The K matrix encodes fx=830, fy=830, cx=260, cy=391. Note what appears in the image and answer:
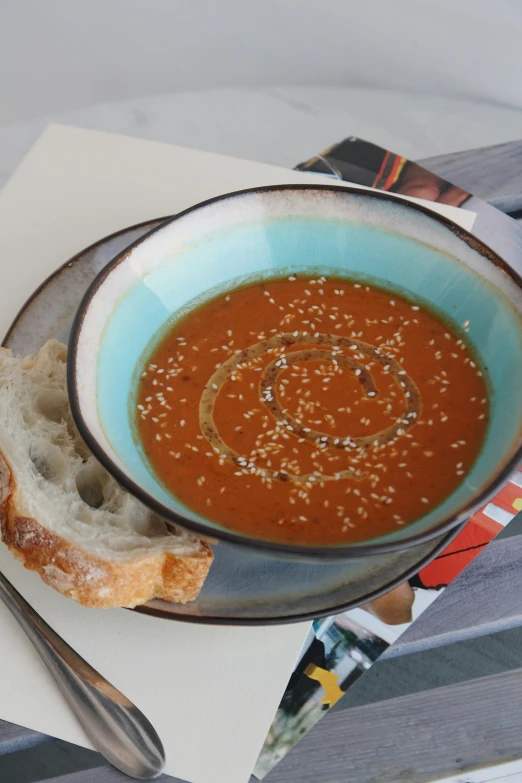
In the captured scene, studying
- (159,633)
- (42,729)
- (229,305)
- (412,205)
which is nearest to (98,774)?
(42,729)

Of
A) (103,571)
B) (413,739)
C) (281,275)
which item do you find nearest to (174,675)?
(103,571)

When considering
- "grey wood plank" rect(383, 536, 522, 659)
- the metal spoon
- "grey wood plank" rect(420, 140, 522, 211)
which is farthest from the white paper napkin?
"grey wood plank" rect(420, 140, 522, 211)

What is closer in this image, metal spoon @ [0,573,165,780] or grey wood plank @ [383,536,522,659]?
metal spoon @ [0,573,165,780]

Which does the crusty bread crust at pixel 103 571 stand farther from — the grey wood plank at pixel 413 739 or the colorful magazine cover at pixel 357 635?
the grey wood plank at pixel 413 739

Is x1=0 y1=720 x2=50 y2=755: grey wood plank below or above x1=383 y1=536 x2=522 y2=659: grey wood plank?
above

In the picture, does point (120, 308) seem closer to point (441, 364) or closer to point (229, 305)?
point (229, 305)

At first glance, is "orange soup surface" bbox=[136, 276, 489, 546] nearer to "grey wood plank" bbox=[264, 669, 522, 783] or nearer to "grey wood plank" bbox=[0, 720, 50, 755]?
"grey wood plank" bbox=[264, 669, 522, 783]

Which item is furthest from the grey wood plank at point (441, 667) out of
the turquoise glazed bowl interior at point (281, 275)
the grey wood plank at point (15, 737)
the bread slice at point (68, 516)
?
the grey wood plank at point (15, 737)
